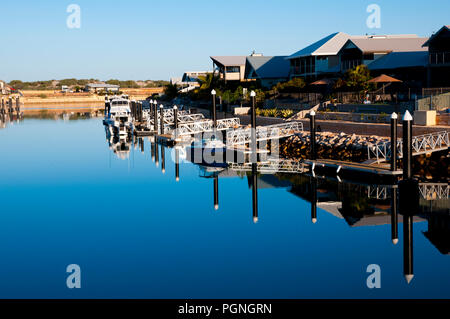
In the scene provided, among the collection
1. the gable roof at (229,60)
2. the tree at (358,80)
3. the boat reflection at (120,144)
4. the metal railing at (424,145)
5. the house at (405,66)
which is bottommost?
the boat reflection at (120,144)

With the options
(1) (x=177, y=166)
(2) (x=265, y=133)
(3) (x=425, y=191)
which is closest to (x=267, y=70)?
(2) (x=265, y=133)

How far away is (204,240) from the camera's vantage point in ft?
56.2

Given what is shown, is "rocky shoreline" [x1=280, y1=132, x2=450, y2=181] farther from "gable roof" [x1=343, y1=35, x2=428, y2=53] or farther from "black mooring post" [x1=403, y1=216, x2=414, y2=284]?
"gable roof" [x1=343, y1=35, x2=428, y2=53]

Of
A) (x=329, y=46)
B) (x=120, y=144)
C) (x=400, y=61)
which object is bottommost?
(x=120, y=144)

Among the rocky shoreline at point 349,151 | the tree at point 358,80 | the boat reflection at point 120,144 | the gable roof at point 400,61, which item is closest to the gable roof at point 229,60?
the boat reflection at point 120,144

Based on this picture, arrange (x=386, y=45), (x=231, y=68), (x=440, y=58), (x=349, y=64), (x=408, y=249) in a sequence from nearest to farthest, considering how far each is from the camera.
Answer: (x=408, y=249)
(x=440, y=58)
(x=349, y=64)
(x=386, y=45)
(x=231, y=68)

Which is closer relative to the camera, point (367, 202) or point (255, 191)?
point (367, 202)

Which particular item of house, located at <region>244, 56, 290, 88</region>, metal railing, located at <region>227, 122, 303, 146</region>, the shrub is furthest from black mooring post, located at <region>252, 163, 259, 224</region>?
house, located at <region>244, 56, 290, 88</region>

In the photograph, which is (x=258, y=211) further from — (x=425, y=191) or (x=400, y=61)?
(x=400, y=61)

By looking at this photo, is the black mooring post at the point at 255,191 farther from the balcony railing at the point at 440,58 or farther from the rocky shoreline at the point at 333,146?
the balcony railing at the point at 440,58

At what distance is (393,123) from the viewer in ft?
73.5

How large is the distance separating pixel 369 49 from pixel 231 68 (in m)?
26.5

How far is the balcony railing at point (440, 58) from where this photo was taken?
37.8 m
